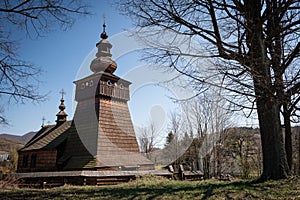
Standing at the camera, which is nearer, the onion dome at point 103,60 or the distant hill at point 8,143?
the distant hill at point 8,143

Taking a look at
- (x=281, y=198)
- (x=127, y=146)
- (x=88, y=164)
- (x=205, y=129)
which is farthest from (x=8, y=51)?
(x=205, y=129)

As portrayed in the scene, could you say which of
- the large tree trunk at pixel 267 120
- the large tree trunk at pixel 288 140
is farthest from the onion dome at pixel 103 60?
the large tree trunk at pixel 267 120

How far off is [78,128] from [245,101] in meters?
19.0

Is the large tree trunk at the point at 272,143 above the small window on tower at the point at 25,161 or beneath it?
above

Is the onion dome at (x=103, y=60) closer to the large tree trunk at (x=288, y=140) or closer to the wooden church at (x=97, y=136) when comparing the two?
the wooden church at (x=97, y=136)

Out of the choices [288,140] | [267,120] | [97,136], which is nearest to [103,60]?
[97,136]

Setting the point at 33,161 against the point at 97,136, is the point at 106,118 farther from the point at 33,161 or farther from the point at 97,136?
the point at 33,161

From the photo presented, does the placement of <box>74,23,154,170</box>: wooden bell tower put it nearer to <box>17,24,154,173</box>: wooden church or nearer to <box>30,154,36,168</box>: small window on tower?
<box>17,24,154,173</box>: wooden church

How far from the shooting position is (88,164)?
1895cm

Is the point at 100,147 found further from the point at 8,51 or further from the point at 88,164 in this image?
the point at 8,51

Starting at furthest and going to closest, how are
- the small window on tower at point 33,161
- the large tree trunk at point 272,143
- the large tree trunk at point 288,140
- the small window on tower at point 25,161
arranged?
the small window on tower at point 25,161 < the small window on tower at point 33,161 < the large tree trunk at point 288,140 < the large tree trunk at point 272,143

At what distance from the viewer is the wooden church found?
2006 cm

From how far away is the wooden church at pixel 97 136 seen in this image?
2006 centimetres

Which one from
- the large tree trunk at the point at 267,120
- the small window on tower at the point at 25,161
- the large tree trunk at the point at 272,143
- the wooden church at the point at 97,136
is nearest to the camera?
the large tree trunk at the point at 267,120
